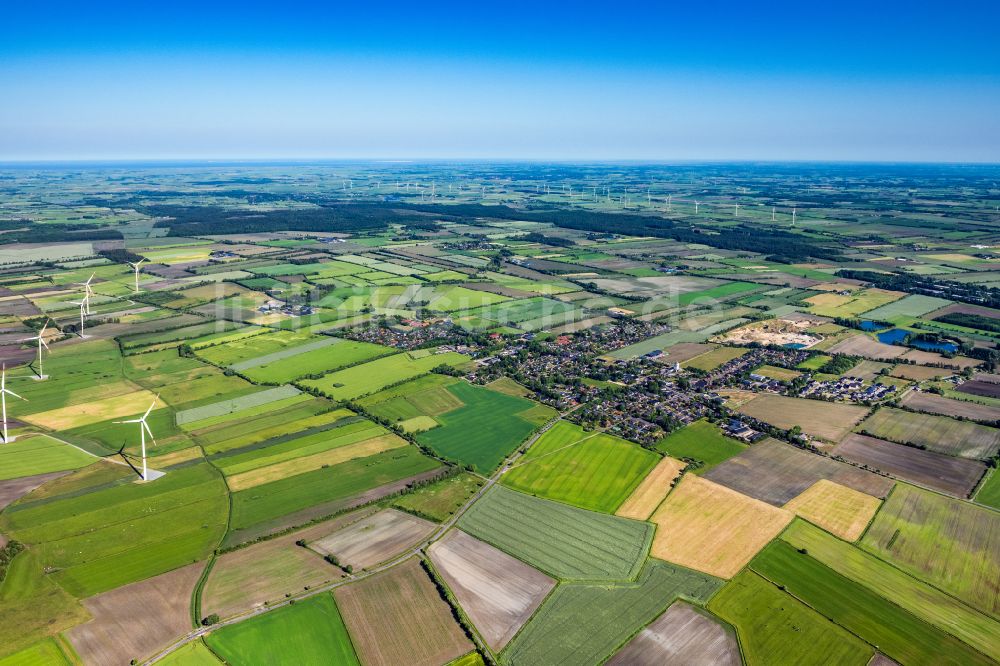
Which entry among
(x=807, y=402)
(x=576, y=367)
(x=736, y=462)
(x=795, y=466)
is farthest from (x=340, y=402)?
(x=807, y=402)

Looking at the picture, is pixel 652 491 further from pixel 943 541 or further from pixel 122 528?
pixel 122 528

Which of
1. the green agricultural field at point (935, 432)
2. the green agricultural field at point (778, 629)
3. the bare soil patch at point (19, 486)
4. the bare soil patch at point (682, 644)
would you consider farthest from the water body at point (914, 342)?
the bare soil patch at point (19, 486)

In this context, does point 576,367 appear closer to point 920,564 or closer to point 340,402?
point 340,402

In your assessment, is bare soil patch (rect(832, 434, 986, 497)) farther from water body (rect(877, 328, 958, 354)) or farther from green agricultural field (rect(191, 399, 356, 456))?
green agricultural field (rect(191, 399, 356, 456))

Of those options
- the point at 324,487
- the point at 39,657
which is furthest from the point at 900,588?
the point at 39,657

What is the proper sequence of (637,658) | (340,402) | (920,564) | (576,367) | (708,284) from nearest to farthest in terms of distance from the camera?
(637,658) < (920,564) < (340,402) < (576,367) < (708,284)

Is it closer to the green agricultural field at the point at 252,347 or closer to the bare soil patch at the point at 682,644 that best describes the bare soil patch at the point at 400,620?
the bare soil patch at the point at 682,644

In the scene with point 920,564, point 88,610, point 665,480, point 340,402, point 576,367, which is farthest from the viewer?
point 576,367
